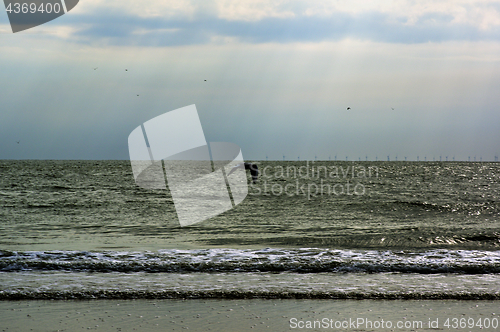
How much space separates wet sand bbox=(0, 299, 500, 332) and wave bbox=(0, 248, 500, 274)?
249 centimetres

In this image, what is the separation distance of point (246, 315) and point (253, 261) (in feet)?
12.5

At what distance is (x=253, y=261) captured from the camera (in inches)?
408

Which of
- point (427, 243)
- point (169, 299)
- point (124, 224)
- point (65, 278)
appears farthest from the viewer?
point (124, 224)

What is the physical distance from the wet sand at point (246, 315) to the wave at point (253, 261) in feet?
8.17

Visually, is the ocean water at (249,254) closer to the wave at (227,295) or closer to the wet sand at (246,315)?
the wave at (227,295)

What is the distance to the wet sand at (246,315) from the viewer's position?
20.0ft

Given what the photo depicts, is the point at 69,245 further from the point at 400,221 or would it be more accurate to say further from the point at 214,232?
the point at 400,221

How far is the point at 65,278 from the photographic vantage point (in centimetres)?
875

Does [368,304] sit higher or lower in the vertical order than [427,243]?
higher

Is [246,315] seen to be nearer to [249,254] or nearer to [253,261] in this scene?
[253,261]

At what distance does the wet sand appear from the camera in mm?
6086

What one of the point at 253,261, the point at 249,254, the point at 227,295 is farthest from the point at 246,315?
the point at 249,254

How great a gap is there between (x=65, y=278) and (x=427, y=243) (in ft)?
36.5

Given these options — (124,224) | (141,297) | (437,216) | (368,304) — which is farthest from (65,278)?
(437,216)
